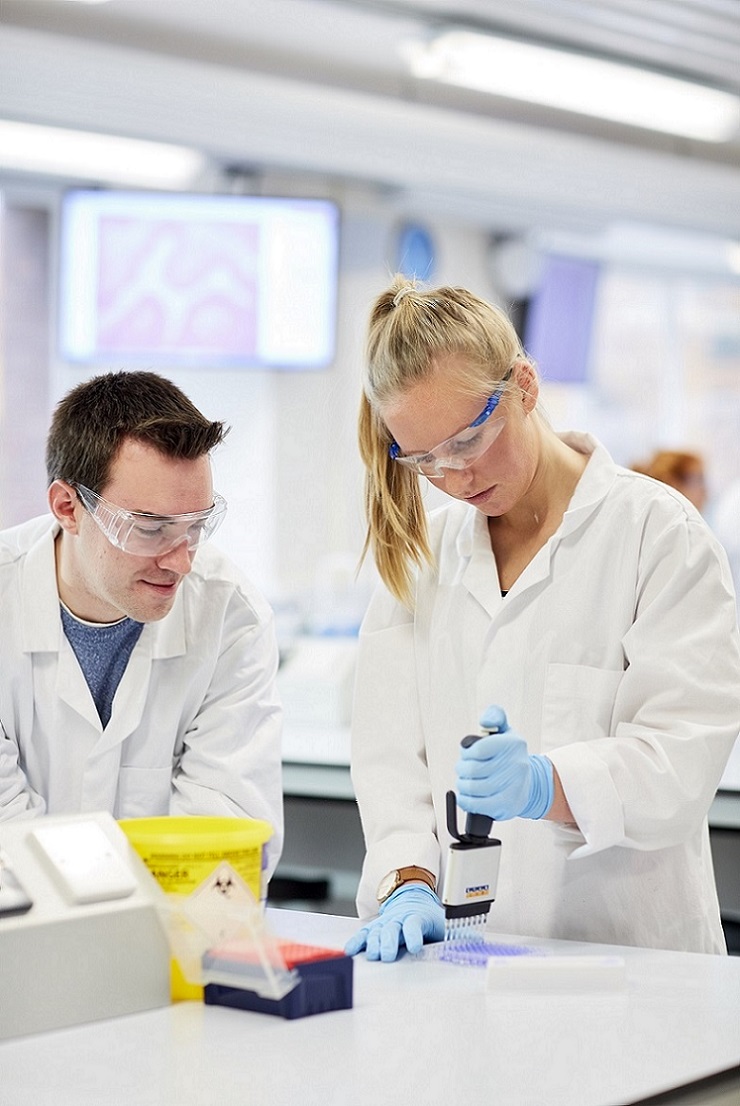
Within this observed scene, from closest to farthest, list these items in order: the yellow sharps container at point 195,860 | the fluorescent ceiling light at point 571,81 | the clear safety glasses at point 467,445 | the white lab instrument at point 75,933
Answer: the white lab instrument at point 75,933 < the yellow sharps container at point 195,860 < the clear safety glasses at point 467,445 < the fluorescent ceiling light at point 571,81

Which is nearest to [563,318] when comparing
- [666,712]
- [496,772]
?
[666,712]

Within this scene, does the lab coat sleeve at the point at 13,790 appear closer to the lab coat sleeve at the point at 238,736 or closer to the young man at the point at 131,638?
the young man at the point at 131,638

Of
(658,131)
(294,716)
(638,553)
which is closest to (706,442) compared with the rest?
(658,131)

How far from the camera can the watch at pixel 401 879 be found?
1821mm

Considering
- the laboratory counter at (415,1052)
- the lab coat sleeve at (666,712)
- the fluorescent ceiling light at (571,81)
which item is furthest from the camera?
the fluorescent ceiling light at (571,81)

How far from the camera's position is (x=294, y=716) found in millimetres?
3906

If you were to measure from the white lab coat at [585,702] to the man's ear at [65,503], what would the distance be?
0.49m

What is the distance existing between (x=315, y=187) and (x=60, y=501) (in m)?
3.59

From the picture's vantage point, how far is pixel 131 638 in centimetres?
212

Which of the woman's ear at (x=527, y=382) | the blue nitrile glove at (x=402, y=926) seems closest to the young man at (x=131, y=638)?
the blue nitrile glove at (x=402, y=926)

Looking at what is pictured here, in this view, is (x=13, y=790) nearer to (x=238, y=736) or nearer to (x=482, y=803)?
(x=238, y=736)

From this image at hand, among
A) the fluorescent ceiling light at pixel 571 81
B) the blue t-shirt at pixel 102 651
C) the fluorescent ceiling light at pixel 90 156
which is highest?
the fluorescent ceiling light at pixel 571 81

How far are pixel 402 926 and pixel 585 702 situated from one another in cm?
41

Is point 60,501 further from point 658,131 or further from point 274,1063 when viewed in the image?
point 658,131
